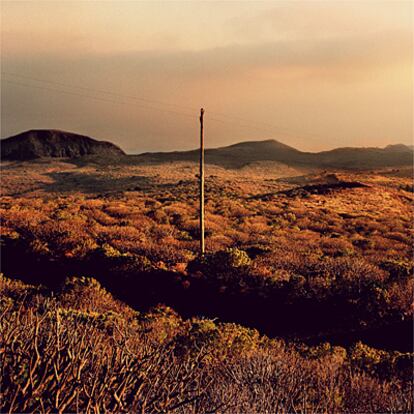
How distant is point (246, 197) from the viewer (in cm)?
5812

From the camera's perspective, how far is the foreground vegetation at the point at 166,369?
6.63 metres

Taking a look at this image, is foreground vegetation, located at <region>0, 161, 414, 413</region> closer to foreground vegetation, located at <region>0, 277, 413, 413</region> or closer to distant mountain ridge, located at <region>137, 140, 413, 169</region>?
foreground vegetation, located at <region>0, 277, 413, 413</region>

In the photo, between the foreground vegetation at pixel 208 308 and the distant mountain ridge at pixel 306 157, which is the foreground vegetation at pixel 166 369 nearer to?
the foreground vegetation at pixel 208 308

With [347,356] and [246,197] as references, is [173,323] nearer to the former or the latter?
[347,356]

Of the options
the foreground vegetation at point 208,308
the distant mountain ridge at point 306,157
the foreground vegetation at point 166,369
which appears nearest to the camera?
the foreground vegetation at point 166,369

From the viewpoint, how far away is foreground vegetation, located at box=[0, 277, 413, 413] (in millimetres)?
6629

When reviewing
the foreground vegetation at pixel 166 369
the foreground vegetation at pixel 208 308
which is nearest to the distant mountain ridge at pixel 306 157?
the foreground vegetation at pixel 208 308

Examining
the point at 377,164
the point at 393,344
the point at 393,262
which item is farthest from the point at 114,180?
the point at 377,164

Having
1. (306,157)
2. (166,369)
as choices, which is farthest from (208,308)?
(306,157)

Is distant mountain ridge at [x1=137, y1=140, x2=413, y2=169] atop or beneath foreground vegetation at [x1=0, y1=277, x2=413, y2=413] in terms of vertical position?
atop

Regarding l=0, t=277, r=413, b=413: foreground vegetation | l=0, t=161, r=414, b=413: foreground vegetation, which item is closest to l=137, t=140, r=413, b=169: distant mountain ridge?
l=0, t=161, r=414, b=413: foreground vegetation

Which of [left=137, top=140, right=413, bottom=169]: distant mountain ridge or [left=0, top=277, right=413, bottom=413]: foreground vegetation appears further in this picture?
[left=137, top=140, right=413, bottom=169]: distant mountain ridge

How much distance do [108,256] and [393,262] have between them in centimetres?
1488

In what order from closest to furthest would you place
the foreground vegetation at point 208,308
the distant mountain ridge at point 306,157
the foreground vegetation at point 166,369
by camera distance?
1. the foreground vegetation at point 166,369
2. the foreground vegetation at point 208,308
3. the distant mountain ridge at point 306,157
